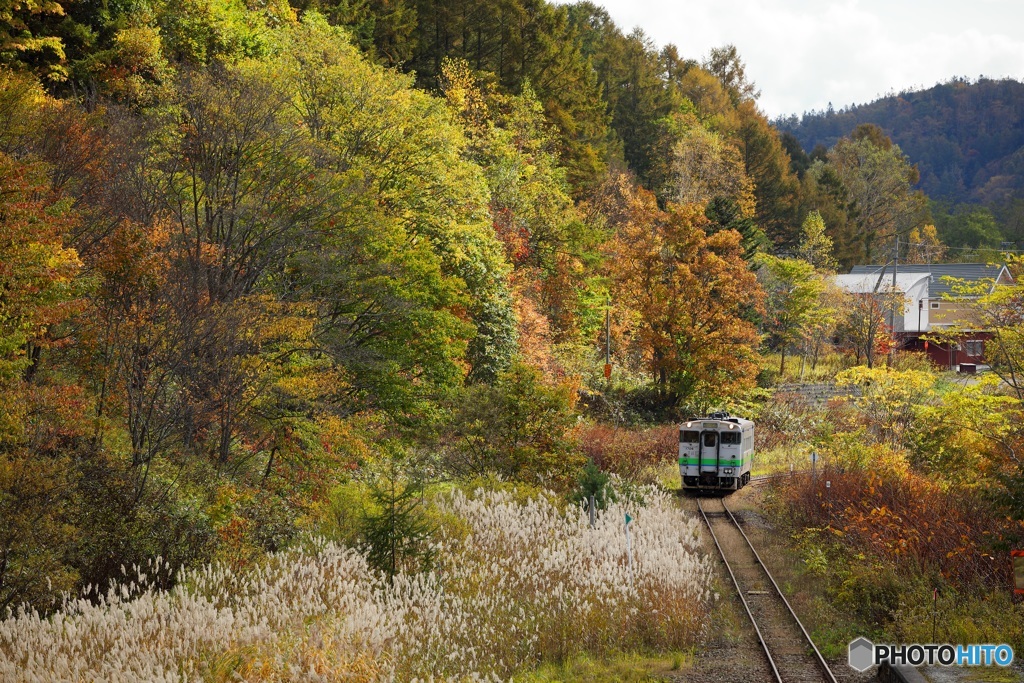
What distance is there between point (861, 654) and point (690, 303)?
90.6 ft

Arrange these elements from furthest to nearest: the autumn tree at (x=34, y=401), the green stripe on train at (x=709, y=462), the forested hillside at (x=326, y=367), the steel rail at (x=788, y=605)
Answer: the green stripe on train at (x=709, y=462), the steel rail at (x=788, y=605), the forested hillside at (x=326, y=367), the autumn tree at (x=34, y=401)

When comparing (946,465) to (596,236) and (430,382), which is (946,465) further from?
(596,236)

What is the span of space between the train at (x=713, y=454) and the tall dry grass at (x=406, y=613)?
10.5 m

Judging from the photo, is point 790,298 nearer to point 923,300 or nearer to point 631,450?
point 923,300

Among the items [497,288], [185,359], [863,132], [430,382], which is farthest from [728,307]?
[863,132]

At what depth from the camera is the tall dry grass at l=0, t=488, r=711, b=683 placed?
33.4 feet

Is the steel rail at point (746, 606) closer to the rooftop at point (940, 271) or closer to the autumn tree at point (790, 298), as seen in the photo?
the autumn tree at point (790, 298)

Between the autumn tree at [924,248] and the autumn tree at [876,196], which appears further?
the autumn tree at [924,248]

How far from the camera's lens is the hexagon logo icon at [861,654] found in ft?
45.4

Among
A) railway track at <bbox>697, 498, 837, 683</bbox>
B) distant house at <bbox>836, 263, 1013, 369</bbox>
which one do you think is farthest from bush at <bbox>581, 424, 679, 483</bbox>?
distant house at <bbox>836, 263, 1013, 369</bbox>

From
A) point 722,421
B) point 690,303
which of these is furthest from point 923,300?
point 722,421

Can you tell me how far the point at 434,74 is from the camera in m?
55.1

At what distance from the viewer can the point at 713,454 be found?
29.3 metres

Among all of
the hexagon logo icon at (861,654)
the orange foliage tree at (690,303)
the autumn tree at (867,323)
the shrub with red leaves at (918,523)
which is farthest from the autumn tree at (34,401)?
the autumn tree at (867,323)
